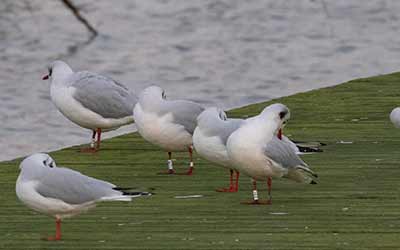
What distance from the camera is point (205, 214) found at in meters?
8.84

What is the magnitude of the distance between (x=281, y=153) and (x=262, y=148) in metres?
0.14

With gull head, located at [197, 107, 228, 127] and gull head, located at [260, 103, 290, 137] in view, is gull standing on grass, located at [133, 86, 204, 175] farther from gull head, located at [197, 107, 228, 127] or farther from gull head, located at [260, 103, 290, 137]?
gull head, located at [260, 103, 290, 137]

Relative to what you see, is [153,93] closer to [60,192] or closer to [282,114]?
[282,114]

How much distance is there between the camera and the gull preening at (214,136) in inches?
366

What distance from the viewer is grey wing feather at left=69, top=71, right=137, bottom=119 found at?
11.3 metres

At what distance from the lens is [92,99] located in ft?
37.1

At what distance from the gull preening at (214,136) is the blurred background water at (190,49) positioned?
675 centimetres

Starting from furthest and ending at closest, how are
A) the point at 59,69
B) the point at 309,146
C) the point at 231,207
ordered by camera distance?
the point at 59,69 → the point at 309,146 → the point at 231,207

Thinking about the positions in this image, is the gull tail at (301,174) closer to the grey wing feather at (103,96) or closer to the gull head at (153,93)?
the gull head at (153,93)

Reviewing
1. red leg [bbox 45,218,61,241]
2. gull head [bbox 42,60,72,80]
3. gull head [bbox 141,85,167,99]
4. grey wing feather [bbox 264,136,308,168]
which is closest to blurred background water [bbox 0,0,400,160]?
gull head [bbox 42,60,72,80]

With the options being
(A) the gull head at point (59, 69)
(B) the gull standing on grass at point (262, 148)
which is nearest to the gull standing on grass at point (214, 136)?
(B) the gull standing on grass at point (262, 148)

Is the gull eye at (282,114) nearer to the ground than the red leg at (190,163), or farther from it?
farther from it

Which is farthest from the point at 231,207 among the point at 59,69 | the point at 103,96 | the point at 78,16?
the point at 78,16

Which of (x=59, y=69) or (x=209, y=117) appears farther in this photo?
(x=59, y=69)
